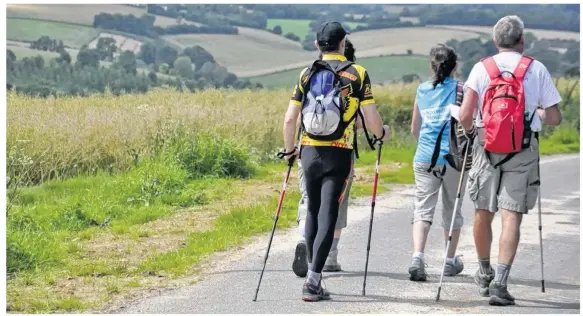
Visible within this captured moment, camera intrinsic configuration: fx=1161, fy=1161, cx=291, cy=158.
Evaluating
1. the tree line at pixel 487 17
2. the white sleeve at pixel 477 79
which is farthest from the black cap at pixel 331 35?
the tree line at pixel 487 17

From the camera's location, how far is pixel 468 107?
8242 mm

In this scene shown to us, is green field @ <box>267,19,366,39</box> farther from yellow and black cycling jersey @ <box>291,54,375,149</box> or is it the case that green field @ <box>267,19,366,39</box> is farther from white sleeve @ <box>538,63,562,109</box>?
white sleeve @ <box>538,63,562,109</box>

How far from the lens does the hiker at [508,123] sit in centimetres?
811

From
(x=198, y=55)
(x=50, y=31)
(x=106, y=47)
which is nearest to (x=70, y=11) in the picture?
(x=50, y=31)

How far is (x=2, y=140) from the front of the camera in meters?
10.4

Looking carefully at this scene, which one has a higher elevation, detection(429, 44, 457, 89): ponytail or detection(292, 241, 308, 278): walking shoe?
detection(429, 44, 457, 89): ponytail

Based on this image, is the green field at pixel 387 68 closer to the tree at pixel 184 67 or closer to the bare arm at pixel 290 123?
the tree at pixel 184 67

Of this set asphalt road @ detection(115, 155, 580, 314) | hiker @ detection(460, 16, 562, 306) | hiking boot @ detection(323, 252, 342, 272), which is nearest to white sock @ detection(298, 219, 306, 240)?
asphalt road @ detection(115, 155, 580, 314)

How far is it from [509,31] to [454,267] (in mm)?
2163

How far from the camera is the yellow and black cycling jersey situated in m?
8.24

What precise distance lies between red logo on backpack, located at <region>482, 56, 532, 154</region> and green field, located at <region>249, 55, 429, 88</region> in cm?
4282

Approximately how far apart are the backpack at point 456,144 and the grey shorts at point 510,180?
0.55 meters

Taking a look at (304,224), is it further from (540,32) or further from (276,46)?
(540,32)

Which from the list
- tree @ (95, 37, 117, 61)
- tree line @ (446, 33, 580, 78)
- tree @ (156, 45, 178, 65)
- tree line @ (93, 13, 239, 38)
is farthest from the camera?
tree line @ (93, 13, 239, 38)
